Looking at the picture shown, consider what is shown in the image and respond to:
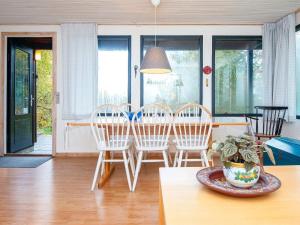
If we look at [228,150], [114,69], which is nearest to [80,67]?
[114,69]

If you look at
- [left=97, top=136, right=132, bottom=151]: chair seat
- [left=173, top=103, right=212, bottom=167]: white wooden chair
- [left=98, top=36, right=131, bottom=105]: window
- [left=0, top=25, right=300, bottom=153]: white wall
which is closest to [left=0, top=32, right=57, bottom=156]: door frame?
[left=0, top=25, right=300, bottom=153]: white wall

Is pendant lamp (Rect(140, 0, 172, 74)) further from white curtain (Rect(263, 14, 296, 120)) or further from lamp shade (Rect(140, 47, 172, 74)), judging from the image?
white curtain (Rect(263, 14, 296, 120))

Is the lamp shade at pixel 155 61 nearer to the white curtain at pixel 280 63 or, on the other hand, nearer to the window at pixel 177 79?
the window at pixel 177 79

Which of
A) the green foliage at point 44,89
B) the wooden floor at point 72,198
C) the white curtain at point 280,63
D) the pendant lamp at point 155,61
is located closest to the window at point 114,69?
the pendant lamp at point 155,61

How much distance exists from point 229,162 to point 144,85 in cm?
359

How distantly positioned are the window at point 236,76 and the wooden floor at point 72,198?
205 cm

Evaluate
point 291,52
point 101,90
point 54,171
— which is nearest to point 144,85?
point 101,90

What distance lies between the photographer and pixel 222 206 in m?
1.02

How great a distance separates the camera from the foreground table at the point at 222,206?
3.00 ft

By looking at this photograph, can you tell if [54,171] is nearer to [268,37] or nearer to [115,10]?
[115,10]

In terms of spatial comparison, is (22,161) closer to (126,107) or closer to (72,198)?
(126,107)

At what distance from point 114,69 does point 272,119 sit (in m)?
2.86

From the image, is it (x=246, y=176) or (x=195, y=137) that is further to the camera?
(x=195, y=137)

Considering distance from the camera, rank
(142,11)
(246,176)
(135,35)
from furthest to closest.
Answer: (135,35) → (142,11) → (246,176)
